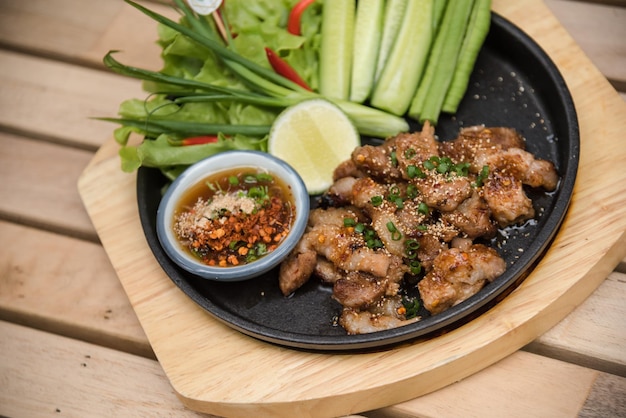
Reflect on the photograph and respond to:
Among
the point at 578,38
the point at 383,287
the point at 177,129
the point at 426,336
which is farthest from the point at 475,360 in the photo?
the point at 578,38

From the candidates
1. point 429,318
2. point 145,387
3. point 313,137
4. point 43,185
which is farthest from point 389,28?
point 145,387

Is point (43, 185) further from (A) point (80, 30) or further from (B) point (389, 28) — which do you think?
(B) point (389, 28)

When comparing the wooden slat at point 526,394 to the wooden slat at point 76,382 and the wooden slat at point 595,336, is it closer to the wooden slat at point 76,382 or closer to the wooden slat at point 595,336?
the wooden slat at point 595,336

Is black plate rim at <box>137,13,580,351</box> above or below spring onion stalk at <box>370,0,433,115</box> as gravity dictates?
below

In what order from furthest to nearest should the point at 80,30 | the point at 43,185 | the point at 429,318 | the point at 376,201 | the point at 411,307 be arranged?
the point at 80,30 → the point at 43,185 → the point at 376,201 → the point at 411,307 → the point at 429,318

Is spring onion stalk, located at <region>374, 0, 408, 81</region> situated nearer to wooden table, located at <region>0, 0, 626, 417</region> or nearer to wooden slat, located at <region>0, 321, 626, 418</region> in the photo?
wooden table, located at <region>0, 0, 626, 417</region>

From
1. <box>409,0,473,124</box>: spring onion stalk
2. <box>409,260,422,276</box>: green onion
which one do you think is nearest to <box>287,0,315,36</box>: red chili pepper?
<box>409,0,473,124</box>: spring onion stalk

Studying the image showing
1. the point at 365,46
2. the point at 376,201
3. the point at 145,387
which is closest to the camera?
the point at 376,201

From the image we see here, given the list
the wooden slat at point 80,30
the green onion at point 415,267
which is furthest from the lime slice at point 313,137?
the wooden slat at point 80,30
